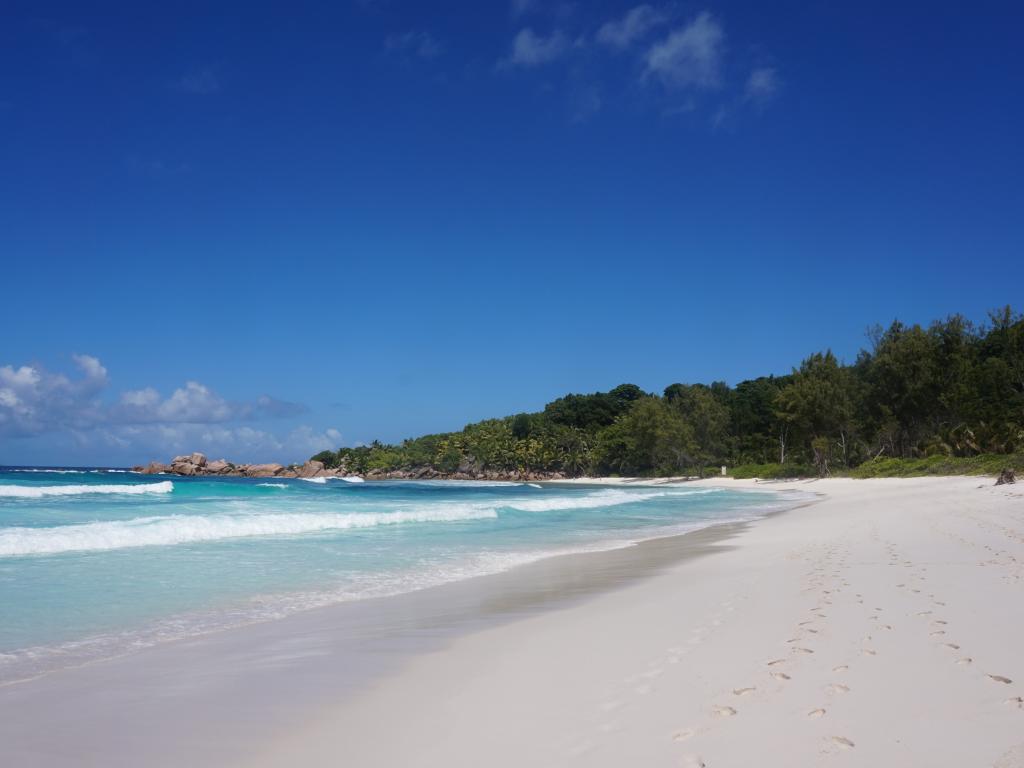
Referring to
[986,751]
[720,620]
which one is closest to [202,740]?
[986,751]

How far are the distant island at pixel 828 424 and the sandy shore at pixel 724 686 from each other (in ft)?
99.3

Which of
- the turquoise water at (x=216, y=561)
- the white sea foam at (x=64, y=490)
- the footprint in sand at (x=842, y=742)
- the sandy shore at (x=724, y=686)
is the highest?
the white sea foam at (x=64, y=490)

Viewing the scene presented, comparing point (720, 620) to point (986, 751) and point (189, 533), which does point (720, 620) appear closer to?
point (986, 751)

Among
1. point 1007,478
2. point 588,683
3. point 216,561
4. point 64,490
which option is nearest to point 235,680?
point 588,683

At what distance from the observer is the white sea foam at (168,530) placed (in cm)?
1392

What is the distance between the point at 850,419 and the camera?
5753 cm

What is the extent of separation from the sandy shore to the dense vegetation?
3663cm

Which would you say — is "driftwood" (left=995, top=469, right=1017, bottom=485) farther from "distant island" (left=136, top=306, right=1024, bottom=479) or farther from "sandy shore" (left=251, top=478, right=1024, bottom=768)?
"sandy shore" (left=251, top=478, right=1024, bottom=768)

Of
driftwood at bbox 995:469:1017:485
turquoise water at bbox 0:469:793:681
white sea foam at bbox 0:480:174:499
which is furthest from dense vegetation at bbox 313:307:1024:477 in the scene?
white sea foam at bbox 0:480:174:499

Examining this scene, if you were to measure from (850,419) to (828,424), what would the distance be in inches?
69.9

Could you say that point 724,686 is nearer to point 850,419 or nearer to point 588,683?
point 588,683

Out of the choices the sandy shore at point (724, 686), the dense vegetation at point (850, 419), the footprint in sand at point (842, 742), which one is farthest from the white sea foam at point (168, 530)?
the dense vegetation at point (850, 419)

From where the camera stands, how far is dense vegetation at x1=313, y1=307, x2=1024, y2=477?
45.6 meters

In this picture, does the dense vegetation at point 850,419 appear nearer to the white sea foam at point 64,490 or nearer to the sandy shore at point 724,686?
the sandy shore at point 724,686
